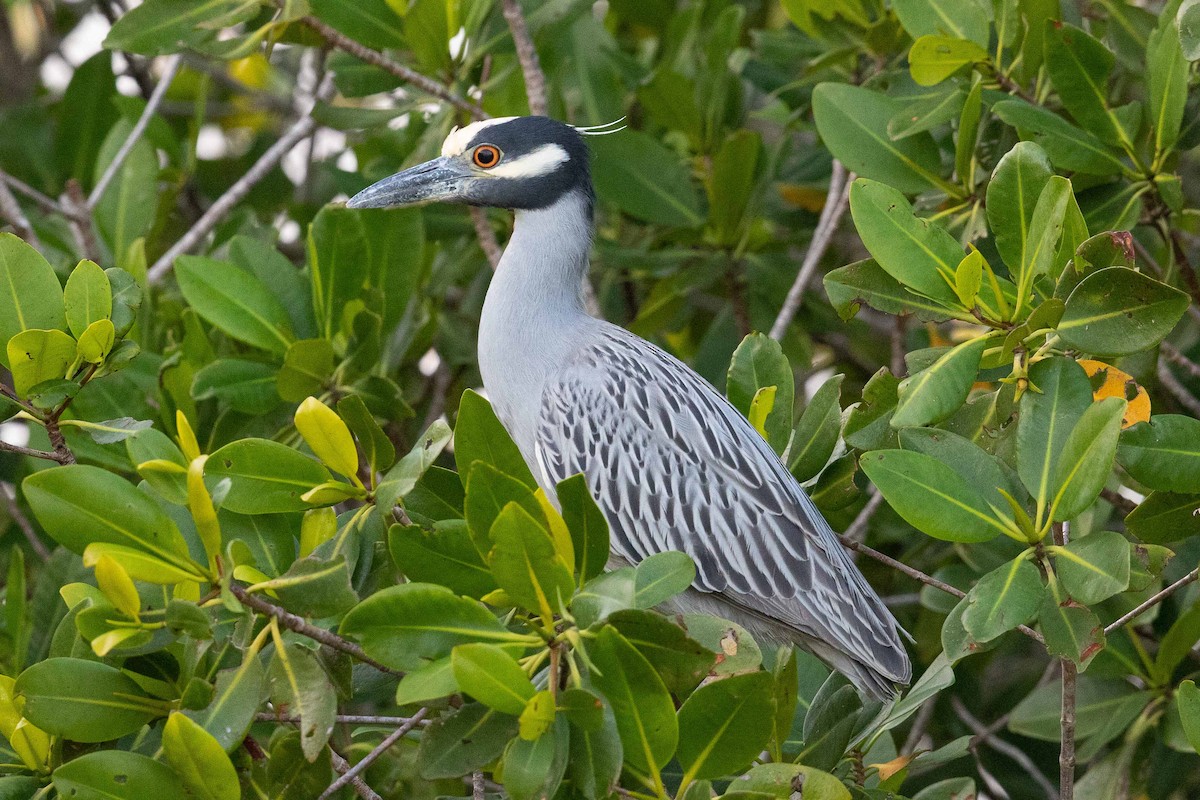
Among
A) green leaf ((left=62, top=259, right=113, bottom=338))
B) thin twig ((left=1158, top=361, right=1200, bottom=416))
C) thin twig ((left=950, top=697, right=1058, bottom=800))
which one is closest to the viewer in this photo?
green leaf ((left=62, top=259, right=113, bottom=338))

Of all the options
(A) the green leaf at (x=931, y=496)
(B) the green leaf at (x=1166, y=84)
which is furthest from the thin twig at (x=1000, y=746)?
(B) the green leaf at (x=1166, y=84)

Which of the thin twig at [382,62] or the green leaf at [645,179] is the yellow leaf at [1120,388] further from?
the thin twig at [382,62]

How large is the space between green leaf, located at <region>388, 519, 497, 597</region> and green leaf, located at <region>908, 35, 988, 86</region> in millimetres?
1954

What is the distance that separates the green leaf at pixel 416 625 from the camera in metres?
2.29

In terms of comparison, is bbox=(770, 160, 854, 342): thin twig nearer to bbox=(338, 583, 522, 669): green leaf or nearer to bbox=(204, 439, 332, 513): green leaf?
bbox=(204, 439, 332, 513): green leaf

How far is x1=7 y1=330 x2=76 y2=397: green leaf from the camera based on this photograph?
2.63 m

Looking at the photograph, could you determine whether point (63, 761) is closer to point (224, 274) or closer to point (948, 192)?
point (224, 274)

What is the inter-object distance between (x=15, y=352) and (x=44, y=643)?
3.21 feet

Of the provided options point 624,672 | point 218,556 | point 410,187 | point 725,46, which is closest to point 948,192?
point 725,46

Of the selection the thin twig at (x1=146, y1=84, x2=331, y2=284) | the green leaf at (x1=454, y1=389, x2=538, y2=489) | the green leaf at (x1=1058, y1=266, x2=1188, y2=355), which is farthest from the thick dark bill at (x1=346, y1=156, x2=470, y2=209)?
the green leaf at (x1=1058, y1=266, x2=1188, y2=355)

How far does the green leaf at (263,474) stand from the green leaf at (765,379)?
134 centimetres

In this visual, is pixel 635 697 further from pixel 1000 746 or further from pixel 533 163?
pixel 533 163

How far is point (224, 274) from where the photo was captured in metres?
3.72

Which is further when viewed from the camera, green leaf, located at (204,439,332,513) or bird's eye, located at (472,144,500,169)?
bird's eye, located at (472,144,500,169)
